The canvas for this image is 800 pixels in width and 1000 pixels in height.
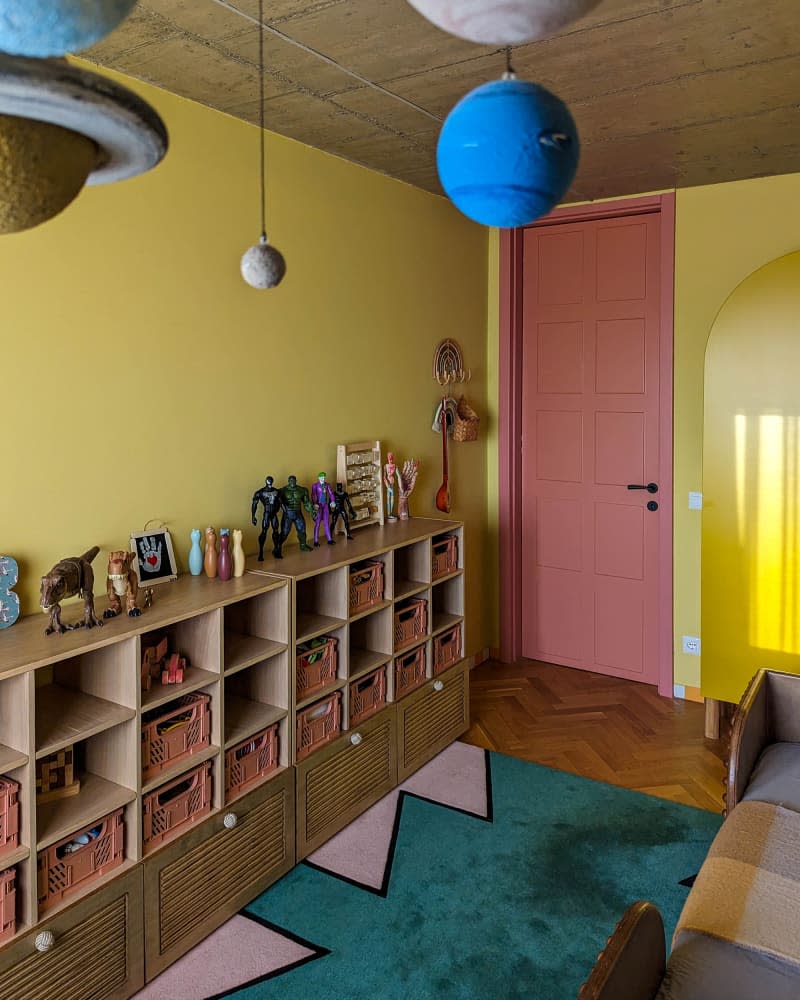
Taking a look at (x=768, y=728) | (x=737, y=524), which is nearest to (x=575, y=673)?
(x=737, y=524)

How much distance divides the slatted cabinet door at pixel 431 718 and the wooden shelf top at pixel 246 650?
0.83 meters

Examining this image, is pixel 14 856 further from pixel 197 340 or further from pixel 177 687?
pixel 197 340

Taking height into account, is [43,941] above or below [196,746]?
below

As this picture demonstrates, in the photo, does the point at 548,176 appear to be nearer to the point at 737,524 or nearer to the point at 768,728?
the point at 768,728

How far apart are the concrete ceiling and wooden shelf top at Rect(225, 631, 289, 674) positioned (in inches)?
71.8

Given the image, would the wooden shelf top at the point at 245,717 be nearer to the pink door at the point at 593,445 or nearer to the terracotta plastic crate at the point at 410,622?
the terracotta plastic crate at the point at 410,622

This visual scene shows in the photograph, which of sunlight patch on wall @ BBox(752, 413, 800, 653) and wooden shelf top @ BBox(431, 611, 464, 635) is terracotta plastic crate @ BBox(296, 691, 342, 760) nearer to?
wooden shelf top @ BBox(431, 611, 464, 635)

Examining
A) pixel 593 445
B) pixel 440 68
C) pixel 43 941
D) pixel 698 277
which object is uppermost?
pixel 440 68

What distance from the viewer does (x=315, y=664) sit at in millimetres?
2979

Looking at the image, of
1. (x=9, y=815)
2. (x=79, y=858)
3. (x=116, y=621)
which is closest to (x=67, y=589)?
(x=116, y=621)

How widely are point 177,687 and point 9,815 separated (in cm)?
56

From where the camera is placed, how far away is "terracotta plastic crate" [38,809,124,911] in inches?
81.7

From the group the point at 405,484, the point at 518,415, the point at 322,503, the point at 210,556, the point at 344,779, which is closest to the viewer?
the point at 210,556

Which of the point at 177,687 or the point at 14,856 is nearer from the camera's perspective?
the point at 14,856
